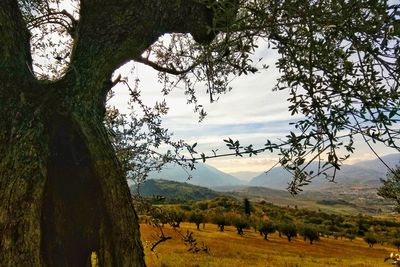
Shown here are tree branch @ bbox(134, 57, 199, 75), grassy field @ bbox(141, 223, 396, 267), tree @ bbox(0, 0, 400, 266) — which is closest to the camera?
tree @ bbox(0, 0, 400, 266)

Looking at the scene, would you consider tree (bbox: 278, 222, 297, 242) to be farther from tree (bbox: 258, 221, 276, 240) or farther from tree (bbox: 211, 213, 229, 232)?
tree (bbox: 211, 213, 229, 232)

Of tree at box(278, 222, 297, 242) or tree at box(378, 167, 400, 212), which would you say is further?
tree at box(278, 222, 297, 242)

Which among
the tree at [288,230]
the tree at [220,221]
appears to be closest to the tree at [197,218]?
the tree at [220,221]

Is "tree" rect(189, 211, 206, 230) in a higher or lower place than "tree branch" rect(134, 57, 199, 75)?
lower

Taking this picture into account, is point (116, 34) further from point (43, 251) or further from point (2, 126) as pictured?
point (43, 251)

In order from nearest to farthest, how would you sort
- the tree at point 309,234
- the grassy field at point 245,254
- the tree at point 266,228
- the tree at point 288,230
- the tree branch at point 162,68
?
the tree branch at point 162,68
the grassy field at point 245,254
the tree at point 266,228
the tree at point 288,230
the tree at point 309,234

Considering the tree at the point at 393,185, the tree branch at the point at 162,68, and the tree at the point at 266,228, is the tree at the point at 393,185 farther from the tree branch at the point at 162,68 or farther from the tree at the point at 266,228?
the tree at the point at 266,228

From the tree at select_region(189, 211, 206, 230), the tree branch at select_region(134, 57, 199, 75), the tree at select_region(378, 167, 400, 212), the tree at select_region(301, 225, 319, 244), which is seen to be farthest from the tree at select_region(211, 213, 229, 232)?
the tree branch at select_region(134, 57, 199, 75)

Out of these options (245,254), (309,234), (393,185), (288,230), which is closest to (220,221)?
(288,230)

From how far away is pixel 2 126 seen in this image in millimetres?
4527

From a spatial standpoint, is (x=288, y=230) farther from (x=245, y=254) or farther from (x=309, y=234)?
(x=245, y=254)

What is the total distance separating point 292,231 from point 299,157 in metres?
43.8

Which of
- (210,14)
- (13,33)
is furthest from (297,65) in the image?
(13,33)

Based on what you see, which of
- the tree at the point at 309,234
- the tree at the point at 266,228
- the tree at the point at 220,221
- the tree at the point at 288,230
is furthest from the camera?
the tree at the point at 220,221
